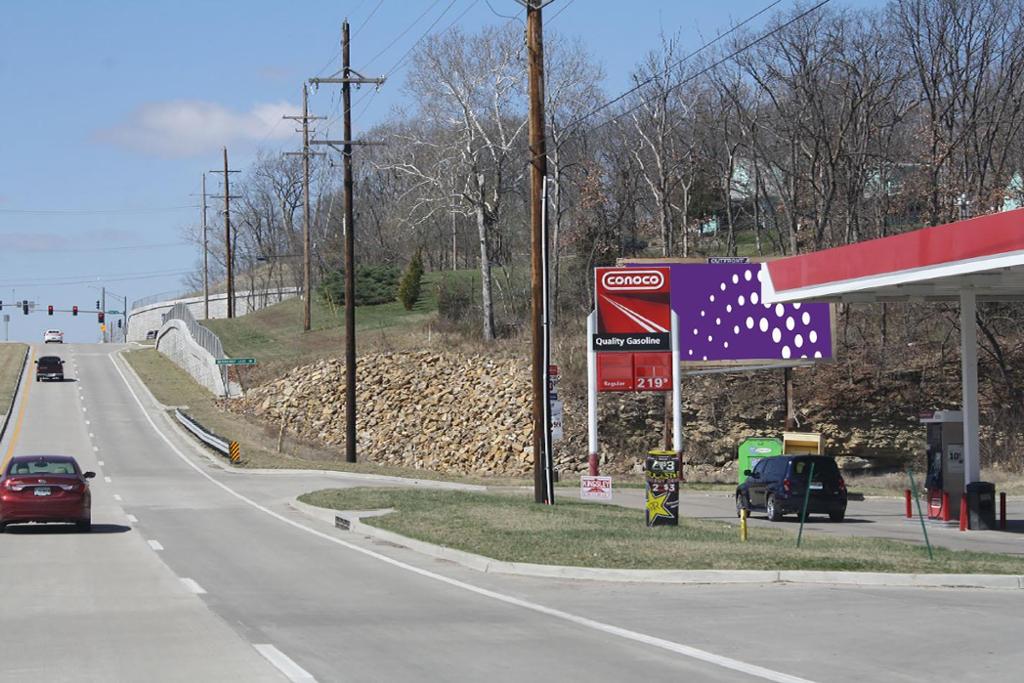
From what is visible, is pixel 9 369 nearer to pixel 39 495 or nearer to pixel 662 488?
pixel 39 495

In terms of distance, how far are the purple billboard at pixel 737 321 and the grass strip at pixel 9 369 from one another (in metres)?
38.5

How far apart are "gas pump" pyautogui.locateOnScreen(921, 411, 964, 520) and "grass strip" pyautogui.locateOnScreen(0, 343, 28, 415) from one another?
50.4 metres

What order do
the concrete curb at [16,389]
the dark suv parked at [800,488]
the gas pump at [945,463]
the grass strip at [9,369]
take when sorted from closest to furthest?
the gas pump at [945,463] → the dark suv parked at [800,488] → the concrete curb at [16,389] → the grass strip at [9,369]

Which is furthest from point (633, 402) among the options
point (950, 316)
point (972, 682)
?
point (972, 682)

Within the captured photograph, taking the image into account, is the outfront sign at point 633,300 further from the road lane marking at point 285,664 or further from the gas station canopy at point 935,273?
the road lane marking at point 285,664

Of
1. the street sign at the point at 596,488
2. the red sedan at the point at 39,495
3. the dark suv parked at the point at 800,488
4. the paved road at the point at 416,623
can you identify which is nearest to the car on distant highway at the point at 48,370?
the red sedan at the point at 39,495

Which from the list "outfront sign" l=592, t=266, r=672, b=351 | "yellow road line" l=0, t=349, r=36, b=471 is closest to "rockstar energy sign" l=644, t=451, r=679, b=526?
"outfront sign" l=592, t=266, r=672, b=351

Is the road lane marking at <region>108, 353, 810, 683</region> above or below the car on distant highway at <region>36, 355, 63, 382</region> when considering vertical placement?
below

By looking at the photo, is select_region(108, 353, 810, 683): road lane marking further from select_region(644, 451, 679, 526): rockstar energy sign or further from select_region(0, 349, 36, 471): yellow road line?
select_region(0, 349, 36, 471): yellow road line

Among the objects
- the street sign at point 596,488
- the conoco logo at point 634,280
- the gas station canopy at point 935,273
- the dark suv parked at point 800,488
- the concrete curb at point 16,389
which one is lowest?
the dark suv parked at point 800,488

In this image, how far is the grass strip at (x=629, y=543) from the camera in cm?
1753

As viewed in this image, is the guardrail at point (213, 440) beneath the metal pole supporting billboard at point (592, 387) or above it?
beneath

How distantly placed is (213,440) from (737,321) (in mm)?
21707

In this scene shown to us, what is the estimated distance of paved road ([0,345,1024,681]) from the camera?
10.6 m
